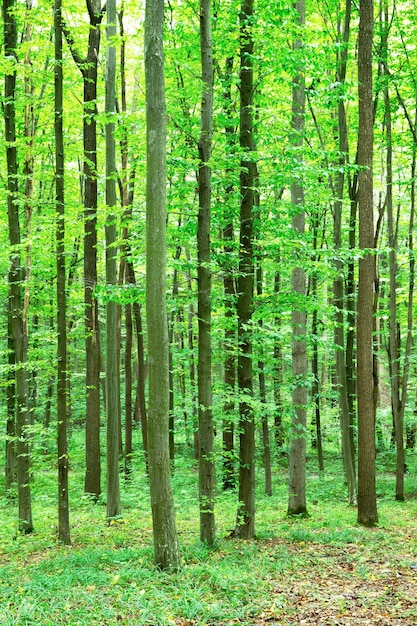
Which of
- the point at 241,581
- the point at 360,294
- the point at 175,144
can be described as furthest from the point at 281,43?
Result: the point at 241,581

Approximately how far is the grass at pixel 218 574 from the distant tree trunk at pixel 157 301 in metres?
0.61

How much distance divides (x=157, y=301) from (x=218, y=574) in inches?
130

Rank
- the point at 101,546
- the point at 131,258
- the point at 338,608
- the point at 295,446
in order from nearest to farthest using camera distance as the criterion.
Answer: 1. the point at 338,608
2. the point at 131,258
3. the point at 101,546
4. the point at 295,446

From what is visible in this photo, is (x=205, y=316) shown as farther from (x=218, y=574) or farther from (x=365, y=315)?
(x=365, y=315)

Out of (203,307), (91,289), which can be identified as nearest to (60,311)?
(203,307)

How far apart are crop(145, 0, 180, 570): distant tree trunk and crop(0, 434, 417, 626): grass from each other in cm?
61

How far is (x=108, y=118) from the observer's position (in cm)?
751

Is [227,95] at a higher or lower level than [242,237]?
higher

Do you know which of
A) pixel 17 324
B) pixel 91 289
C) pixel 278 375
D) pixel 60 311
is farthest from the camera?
pixel 278 375

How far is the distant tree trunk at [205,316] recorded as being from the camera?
750 centimetres

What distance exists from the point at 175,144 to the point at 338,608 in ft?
22.9

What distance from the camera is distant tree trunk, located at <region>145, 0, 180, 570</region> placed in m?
6.18

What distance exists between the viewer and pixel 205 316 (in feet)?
25.0

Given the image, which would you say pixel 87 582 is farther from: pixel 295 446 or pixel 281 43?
pixel 281 43
